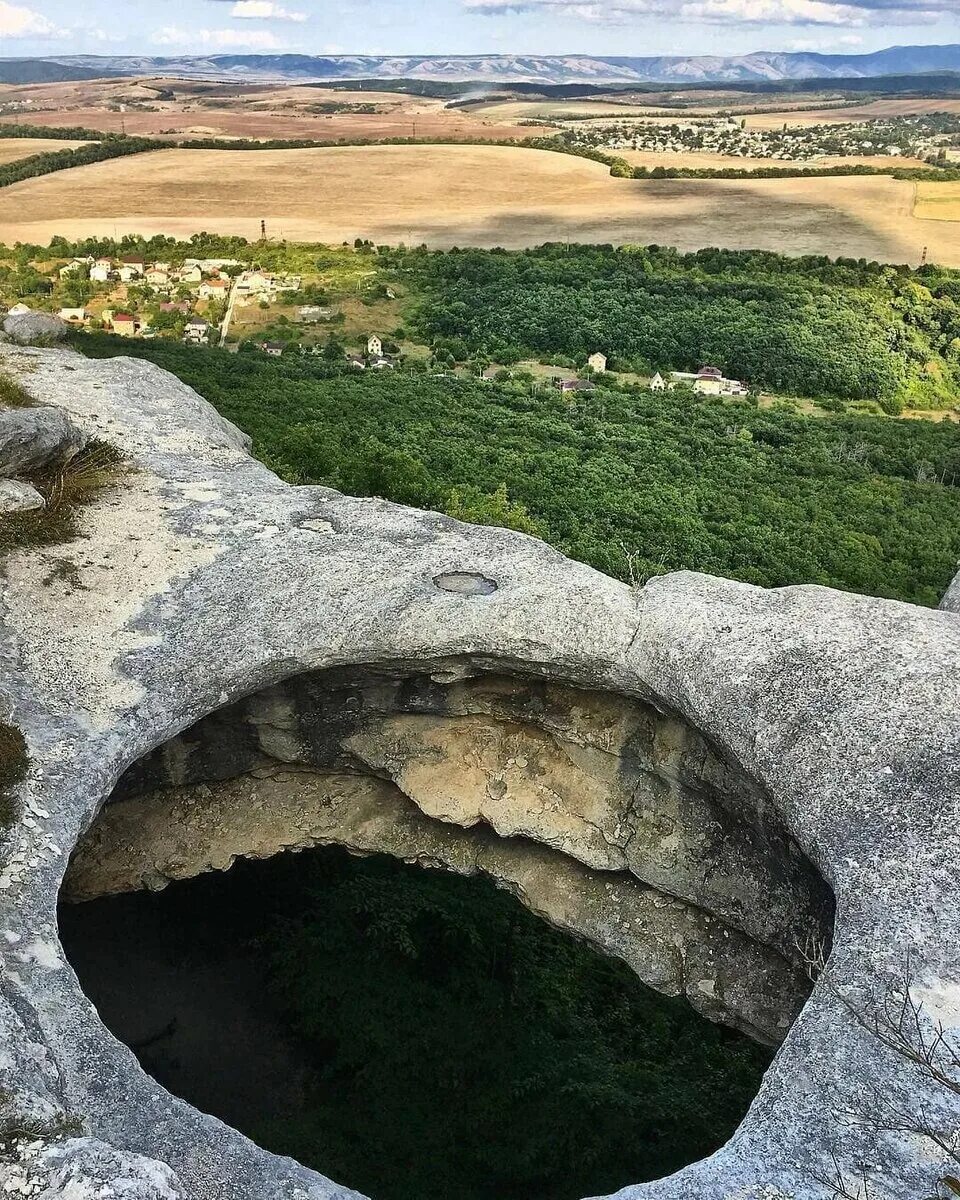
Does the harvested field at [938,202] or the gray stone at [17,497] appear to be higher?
the gray stone at [17,497]

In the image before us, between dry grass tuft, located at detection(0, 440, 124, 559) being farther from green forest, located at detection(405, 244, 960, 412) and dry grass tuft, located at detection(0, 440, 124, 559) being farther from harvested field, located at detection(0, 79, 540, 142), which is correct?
harvested field, located at detection(0, 79, 540, 142)

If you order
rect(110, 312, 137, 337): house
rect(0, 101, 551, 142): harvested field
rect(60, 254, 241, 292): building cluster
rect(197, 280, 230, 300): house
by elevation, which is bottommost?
rect(110, 312, 137, 337): house

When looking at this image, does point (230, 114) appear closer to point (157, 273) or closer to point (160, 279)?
point (157, 273)

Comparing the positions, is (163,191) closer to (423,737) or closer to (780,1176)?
(423,737)

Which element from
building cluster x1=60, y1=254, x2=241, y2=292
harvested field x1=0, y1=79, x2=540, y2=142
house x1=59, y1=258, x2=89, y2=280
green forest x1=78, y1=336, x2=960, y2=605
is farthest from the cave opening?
harvested field x1=0, y1=79, x2=540, y2=142

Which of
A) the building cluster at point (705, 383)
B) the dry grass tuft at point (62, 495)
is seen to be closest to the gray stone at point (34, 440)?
the dry grass tuft at point (62, 495)

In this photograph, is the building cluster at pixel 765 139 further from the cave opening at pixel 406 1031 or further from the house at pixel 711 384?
the cave opening at pixel 406 1031

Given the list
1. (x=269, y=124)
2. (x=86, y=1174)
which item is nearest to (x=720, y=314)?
(x=269, y=124)
